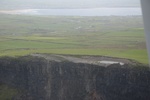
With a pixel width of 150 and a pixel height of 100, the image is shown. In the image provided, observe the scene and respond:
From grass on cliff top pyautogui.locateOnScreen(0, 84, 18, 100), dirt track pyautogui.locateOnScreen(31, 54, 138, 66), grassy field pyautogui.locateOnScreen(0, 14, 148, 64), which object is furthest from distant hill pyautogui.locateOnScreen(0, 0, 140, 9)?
grass on cliff top pyautogui.locateOnScreen(0, 84, 18, 100)

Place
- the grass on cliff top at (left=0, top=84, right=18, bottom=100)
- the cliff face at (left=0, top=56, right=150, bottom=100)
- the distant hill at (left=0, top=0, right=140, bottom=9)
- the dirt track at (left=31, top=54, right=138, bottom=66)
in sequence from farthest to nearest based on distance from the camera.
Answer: the grass on cliff top at (left=0, top=84, right=18, bottom=100)
the distant hill at (left=0, top=0, right=140, bottom=9)
the dirt track at (left=31, top=54, right=138, bottom=66)
the cliff face at (left=0, top=56, right=150, bottom=100)

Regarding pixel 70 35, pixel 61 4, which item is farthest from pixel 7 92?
pixel 61 4

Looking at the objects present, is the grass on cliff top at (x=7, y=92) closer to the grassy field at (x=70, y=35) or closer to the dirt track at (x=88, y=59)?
the grassy field at (x=70, y=35)

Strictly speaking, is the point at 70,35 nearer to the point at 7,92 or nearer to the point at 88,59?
the point at 88,59

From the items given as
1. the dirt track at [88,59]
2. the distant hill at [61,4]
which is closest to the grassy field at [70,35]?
the dirt track at [88,59]

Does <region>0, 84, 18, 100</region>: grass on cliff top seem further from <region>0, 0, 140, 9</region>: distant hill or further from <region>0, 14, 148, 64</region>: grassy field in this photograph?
<region>0, 0, 140, 9</region>: distant hill

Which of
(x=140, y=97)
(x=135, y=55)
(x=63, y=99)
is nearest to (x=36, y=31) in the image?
(x=63, y=99)
